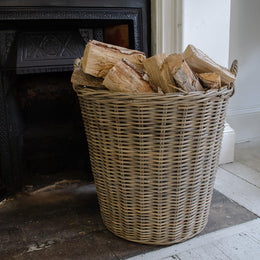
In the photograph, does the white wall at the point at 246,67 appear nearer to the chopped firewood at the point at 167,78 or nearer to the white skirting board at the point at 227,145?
the white skirting board at the point at 227,145

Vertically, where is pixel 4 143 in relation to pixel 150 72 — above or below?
below

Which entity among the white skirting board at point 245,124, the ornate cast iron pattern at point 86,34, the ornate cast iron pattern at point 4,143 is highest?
the ornate cast iron pattern at point 86,34

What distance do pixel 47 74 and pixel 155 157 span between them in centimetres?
81

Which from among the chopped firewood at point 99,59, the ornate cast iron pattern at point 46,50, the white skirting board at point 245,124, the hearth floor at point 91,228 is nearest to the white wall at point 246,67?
the white skirting board at point 245,124

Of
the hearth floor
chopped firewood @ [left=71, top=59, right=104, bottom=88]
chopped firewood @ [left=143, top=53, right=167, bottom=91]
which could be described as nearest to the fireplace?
the hearth floor

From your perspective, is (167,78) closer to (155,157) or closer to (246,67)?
(155,157)

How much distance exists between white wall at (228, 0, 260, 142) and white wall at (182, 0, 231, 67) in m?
0.39

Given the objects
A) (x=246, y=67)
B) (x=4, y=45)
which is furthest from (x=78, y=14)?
(x=246, y=67)

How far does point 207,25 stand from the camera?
145 cm

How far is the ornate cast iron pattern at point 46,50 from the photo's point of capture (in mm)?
1294

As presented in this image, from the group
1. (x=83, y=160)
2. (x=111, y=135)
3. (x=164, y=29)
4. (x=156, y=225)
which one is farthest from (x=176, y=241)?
(x=164, y=29)

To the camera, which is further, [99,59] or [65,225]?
[65,225]

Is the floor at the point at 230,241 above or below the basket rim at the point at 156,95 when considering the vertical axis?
below

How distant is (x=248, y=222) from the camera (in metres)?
1.14
